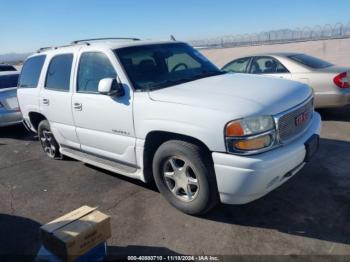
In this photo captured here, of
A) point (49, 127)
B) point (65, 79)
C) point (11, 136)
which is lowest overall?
point (11, 136)

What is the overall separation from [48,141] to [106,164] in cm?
202

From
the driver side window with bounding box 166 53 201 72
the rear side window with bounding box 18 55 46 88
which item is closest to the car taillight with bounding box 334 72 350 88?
the driver side window with bounding box 166 53 201 72

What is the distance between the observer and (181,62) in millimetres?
4680

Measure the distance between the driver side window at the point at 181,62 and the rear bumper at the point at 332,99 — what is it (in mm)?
3335

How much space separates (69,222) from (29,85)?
3.77 m

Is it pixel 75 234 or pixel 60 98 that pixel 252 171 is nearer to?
pixel 75 234

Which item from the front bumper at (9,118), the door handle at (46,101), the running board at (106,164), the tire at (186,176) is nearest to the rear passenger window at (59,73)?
the door handle at (46,101)

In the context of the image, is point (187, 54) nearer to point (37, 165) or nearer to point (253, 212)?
point (253, 212)

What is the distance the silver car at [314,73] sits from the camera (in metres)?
6.66

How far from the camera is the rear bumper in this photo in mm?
6641

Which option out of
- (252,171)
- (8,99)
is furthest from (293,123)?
(8,99)

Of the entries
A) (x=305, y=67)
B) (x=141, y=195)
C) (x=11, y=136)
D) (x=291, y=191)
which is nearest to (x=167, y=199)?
(x=141, y=195)

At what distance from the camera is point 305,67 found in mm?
7055

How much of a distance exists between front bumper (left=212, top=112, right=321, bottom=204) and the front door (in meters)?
1.27
